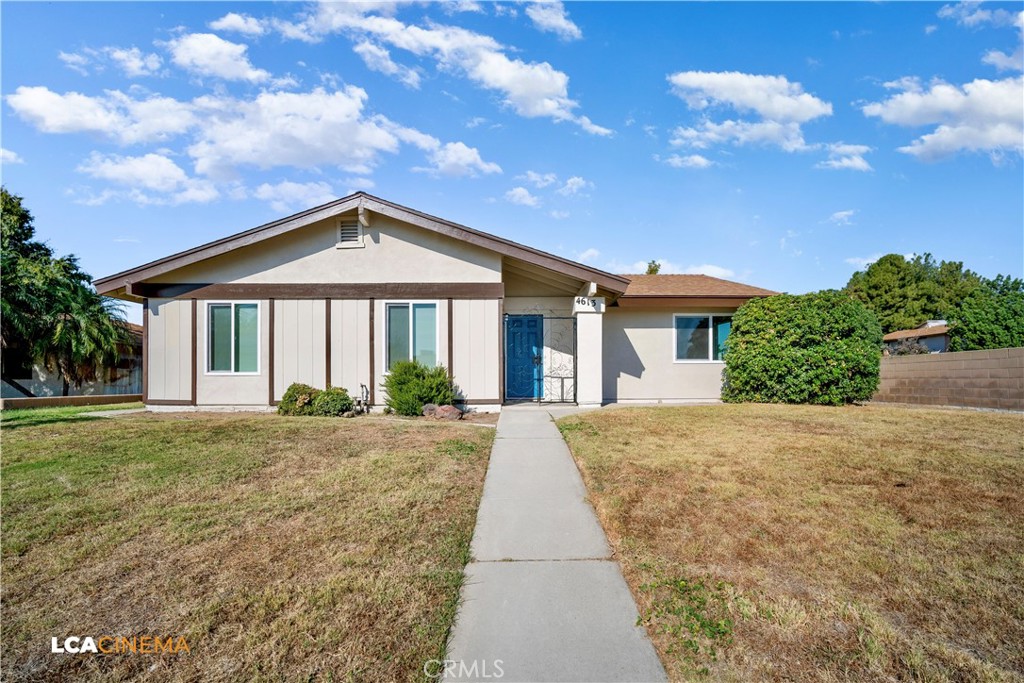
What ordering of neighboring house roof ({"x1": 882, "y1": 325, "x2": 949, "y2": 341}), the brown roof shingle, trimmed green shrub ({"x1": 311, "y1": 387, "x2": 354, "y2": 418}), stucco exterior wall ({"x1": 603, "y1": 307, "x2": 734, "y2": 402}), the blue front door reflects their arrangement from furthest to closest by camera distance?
neighboring house roof ({"x1": 882, "y1": 325, "x2": 949, "y2": 341}) → stucco exterior wall ({"x1": 603, "y1": 307, "x2": 734, "y2": 402}) → the brown roof shingle → the blue front door → trimmed green shrub ({"x1": 311, "y1": 387, "x2": 354, "y2": 418})

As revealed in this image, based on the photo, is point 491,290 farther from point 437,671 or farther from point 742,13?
point 437,671

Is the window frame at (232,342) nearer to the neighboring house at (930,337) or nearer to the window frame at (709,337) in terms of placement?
the window frame at (709,337)

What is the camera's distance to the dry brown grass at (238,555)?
9.07 feet

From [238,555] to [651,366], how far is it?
12081 mm

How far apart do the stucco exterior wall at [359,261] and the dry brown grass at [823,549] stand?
588 centimetres

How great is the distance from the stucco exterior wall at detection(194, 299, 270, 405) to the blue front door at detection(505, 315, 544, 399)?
590cm

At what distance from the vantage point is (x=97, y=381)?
18.9m

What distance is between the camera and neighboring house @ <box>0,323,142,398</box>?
57.0 feet

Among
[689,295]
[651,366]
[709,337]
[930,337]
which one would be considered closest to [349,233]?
[651,366]

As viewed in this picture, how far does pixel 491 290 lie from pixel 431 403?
2982mm

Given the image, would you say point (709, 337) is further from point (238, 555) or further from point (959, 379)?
point (238, 555)

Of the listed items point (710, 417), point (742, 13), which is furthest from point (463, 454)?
point (742, 13)

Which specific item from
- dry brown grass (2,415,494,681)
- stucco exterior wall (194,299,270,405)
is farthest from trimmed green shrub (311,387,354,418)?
dry brown grass (2,415,494,681)

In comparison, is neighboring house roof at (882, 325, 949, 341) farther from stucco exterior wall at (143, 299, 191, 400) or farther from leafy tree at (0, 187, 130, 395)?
leafy tree at (0, 187, 130, 395)
